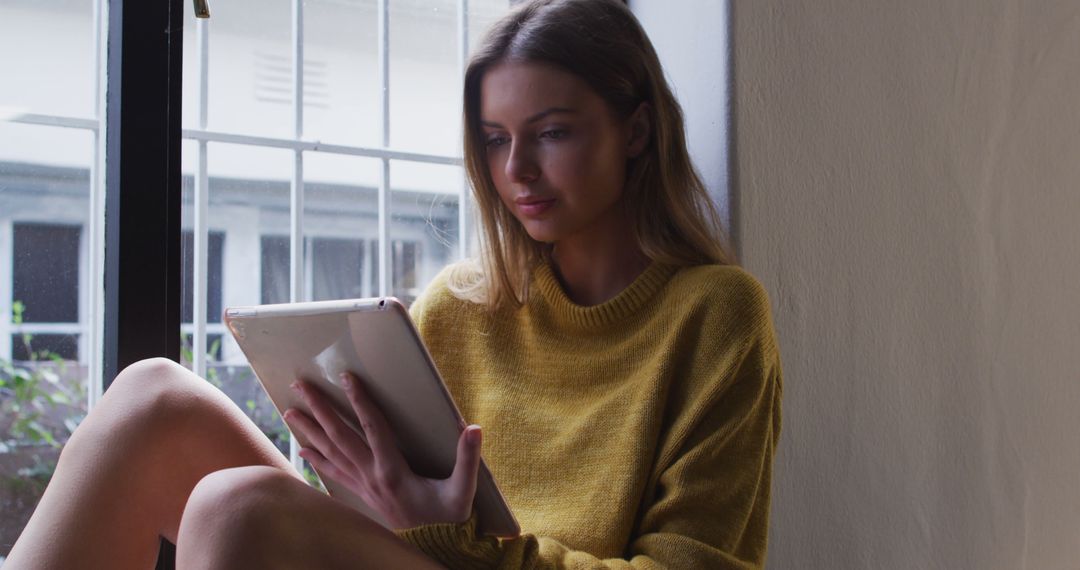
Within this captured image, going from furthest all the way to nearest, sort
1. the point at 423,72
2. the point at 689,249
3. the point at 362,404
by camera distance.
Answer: the point at 423,72 → the point at 689,249 → the point at 362,404

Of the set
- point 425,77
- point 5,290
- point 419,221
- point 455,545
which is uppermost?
point 425,77

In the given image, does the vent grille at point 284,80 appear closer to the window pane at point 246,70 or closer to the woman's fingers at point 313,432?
the window pane at point 246,70

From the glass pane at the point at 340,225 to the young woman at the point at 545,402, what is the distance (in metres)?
0.28

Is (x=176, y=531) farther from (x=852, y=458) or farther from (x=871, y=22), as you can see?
(x=871, y=22)

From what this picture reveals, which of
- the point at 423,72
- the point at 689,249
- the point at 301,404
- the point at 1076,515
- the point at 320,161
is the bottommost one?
the point at 1076,515

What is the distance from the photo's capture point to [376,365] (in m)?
0.82

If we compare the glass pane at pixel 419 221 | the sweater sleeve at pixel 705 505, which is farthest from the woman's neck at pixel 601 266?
the glass pane at pixel 419 221

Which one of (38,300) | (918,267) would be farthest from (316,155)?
(918,267)

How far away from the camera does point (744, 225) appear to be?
123cm

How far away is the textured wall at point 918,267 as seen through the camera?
1267mm

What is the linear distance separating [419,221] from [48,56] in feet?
1.82

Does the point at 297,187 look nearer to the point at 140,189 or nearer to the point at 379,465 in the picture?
the point at 140,189

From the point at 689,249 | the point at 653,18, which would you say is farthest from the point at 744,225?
the point at 653,18

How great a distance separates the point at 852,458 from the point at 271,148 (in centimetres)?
90
